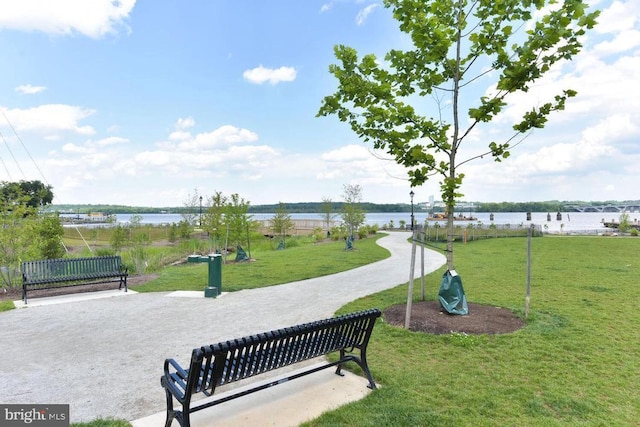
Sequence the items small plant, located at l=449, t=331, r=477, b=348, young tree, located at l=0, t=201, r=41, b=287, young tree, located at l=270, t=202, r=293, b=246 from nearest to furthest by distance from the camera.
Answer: small plant, located at l=449, t=331, r=477, b=348 → young tree, located at l=0, t=201, r=41, b=287 → young tree, located at l=270, t=202, r=293, b=246

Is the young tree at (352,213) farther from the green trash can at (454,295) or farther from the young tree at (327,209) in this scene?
the green trash can at (454,295)

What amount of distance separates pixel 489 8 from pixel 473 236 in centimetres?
2177

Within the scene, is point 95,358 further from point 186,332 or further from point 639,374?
point 639,374

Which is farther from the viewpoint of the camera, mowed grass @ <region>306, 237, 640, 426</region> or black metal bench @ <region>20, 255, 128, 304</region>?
black metal bench @ <region>20, 255, 128, 304</region>

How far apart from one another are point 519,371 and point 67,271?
10080 millimetres

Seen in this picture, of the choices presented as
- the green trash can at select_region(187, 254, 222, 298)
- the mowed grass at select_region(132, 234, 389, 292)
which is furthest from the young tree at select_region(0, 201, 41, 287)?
the green trash can at select_region(187, 254, 222, 298)

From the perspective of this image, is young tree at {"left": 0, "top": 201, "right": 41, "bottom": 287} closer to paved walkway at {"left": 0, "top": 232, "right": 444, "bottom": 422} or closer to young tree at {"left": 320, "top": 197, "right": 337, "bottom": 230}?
paved walkway at {"left": 0, "top": 232, "right": 444, "bottom": 422}

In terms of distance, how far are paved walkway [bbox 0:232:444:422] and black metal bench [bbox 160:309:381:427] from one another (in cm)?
82

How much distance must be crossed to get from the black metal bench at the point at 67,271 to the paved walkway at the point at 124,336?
837 mm

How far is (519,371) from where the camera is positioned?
4.37m

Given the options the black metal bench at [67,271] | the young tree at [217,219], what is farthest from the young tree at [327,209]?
the black metal bench at [67,271]

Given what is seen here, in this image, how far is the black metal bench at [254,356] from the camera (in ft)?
9.64

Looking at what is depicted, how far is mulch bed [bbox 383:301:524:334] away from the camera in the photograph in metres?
5.91

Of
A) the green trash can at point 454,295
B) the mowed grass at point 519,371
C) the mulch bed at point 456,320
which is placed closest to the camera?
the mowed grass at point 519,371
